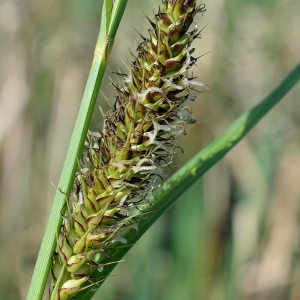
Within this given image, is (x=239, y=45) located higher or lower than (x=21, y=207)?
higher

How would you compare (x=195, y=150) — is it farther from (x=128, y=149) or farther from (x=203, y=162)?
(x=128, y=149)

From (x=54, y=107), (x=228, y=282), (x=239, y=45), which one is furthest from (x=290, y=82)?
(x=239, y=45)

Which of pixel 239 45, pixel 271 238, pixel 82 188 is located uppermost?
pixel 239 45

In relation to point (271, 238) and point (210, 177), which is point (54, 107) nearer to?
point (210, 177)

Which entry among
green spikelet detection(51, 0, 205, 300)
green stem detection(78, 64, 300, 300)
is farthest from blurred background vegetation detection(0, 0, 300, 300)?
green spikelet detection(51, 0, 205, 300)

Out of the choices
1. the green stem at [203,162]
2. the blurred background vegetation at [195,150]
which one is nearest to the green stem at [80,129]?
the green stem at [203,162]

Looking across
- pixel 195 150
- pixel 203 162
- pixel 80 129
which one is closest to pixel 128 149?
pixel 80 129
